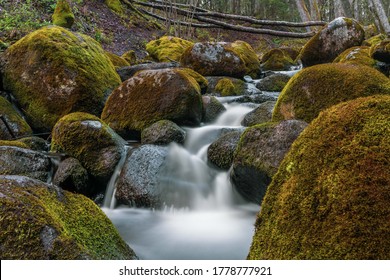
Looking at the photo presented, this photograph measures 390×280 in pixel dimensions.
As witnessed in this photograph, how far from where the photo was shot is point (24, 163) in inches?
191

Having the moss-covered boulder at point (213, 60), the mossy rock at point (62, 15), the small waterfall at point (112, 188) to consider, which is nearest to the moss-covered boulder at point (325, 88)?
the small waterfall at point (112, 188)

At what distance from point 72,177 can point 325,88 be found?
12.1 feet

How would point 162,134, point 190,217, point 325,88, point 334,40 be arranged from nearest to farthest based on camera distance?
1. point 190,217
2. point 325,88
3. point 162,134
4. point 334,40

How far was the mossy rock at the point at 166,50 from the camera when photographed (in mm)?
12930

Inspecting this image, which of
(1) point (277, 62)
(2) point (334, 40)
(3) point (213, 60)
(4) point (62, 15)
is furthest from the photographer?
(1) point (277, 62)

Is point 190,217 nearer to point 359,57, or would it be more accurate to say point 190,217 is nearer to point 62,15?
point 359,57

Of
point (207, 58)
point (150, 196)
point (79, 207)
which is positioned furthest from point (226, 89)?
point (79, 207)

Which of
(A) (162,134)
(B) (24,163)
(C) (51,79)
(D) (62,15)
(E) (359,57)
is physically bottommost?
(B) (24,163)

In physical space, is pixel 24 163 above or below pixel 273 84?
below

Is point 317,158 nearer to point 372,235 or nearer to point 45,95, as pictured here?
point 372,235

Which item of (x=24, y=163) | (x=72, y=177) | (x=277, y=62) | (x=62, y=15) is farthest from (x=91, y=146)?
(x=277, y=62)

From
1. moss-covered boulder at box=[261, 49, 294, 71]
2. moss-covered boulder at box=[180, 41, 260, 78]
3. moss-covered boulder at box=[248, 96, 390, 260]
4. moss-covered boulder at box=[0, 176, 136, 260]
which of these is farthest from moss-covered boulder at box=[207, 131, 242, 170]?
moss-covered boulder at box=[261, 49, 294, 71]

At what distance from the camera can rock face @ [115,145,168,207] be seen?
15.5 ft

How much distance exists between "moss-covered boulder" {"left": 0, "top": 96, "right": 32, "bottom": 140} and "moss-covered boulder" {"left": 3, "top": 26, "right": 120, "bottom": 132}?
14.7 inches
